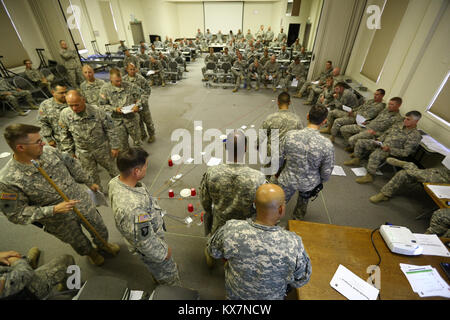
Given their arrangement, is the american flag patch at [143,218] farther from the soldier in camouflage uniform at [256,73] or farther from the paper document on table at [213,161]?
the soldier in camouflage uniform at [256,73]

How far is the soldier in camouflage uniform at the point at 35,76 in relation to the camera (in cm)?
647

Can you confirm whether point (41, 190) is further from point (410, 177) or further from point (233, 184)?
point (410, 177)

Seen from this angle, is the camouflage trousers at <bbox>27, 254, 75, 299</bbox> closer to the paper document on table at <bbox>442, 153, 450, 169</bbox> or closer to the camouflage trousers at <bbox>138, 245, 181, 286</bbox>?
the camouflage trousers at <bbox>138, 245, 181, 286</bbox>

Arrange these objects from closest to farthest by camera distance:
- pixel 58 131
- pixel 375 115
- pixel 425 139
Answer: pixel 58 131 → pixel 425 139 → pixel 375 115

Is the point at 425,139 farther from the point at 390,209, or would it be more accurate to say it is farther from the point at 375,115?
the point at 390,209

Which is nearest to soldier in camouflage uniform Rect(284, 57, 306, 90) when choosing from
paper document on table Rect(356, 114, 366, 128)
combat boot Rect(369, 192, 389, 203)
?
paper document on table Rect(356, 114, 366, 128)

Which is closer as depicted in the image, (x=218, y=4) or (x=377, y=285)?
(x=377, y=285)

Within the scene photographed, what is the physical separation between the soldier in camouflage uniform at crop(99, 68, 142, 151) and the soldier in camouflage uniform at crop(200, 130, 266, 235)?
8.19 ft

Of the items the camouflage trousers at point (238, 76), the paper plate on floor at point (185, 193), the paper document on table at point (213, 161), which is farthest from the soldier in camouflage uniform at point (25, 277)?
the camouflage trousers at point (238, 76)

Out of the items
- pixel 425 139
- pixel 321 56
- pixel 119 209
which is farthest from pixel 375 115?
pixel 119 209

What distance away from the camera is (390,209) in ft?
10.3

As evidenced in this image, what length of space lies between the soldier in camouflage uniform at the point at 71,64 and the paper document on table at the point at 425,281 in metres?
10.3

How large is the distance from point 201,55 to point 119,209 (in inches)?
597
